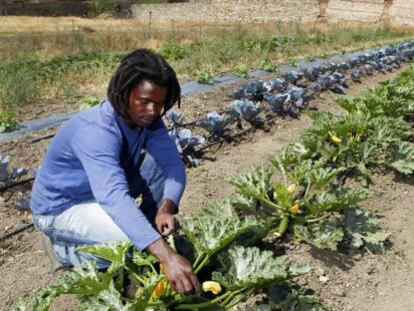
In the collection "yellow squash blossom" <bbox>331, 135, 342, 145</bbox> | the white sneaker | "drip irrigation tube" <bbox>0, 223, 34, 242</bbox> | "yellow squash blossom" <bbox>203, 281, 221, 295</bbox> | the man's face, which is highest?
the man's face

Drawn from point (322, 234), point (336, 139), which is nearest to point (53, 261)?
point (322, 234)

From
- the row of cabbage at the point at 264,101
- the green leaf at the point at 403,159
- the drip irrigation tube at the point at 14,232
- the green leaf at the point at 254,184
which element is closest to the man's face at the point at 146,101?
the green leaf at the point at 254,184

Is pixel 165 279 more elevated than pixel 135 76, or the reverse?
pixel 135 76

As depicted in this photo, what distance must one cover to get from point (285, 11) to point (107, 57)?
62.4 feet

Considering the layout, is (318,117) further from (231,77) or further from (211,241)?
(231,77)

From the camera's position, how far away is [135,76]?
2268 mm

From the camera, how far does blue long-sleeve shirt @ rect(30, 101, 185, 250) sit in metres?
2.06

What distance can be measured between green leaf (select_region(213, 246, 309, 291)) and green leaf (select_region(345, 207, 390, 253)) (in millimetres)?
863

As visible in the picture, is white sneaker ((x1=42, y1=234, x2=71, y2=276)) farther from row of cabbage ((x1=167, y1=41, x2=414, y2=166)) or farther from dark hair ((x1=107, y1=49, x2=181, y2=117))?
row of cabbage ((x1=167, y1=41, x2=414, y2=166))

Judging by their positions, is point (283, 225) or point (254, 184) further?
point (254, 184)

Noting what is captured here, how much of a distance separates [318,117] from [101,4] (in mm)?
31899

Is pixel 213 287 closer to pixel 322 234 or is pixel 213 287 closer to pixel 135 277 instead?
pixel 135 277

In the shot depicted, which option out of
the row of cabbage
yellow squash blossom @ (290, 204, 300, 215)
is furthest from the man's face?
the row of cabbage

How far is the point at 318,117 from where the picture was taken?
15.0 ft
